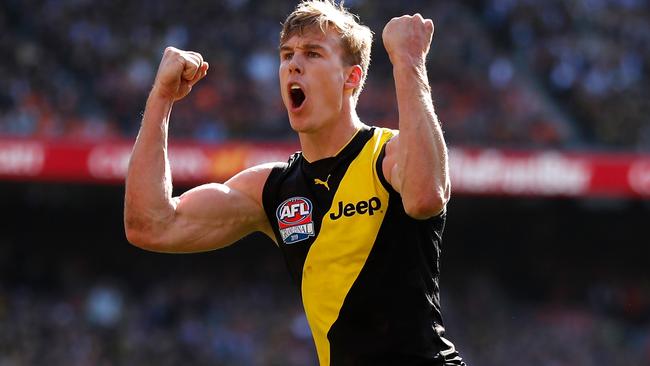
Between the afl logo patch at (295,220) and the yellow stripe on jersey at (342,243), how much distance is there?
8cm

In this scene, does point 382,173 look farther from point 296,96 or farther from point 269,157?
point 269,157

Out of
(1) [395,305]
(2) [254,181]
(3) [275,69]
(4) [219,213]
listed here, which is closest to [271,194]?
(2) [254,181]

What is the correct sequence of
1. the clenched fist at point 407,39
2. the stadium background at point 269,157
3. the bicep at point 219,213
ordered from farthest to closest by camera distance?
the stadium background at point 269,157 → the bicep at point 219,213 → the clenched fist at point 407,39

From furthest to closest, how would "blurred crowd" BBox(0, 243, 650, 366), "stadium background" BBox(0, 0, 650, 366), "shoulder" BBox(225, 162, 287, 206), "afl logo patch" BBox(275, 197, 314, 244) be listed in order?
"stadium background" BBox(0, 0, 650, 366)
"blurred crowd" BBox(0, 243, 650, 366)
"shoulder" BBox(225, 162, 287, 206)
"afl logo patch" BBox(275, 197, 314, 244)

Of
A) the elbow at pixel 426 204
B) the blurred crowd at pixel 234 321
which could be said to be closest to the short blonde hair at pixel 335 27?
the elbow at pixel 426 204

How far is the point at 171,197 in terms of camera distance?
4715 mm

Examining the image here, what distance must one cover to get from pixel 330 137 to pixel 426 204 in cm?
83

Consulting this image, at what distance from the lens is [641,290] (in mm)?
18969

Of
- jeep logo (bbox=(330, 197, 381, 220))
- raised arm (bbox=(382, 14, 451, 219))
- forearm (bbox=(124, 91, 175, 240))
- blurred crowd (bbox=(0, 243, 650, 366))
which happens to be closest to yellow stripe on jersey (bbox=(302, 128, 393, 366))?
jeep logo (bbox=(330, 197, 381, 220))

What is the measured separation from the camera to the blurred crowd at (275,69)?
656 inches

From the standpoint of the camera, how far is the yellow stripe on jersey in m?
4.36

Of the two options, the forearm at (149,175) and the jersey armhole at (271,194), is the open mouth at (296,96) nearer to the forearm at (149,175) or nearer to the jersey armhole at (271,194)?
the jersey armhole at (271,194)

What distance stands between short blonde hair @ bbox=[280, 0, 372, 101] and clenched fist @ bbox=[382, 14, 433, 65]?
54cm

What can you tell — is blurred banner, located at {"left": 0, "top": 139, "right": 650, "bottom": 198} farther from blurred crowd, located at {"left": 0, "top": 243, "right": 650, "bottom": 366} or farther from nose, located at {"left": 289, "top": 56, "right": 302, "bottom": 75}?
nose, located at {"left": 289, "top": 56, "right": 302, "bottom": 75}
